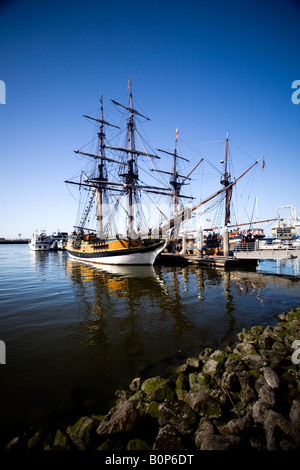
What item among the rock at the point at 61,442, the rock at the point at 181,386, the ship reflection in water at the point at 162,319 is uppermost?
the rock at the point at 61,442

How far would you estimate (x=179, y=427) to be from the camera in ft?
11.3

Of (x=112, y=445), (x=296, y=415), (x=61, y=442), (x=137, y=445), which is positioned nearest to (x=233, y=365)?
(x=296, y=415)

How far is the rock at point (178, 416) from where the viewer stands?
3.42 metres

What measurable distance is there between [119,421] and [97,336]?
4.22m

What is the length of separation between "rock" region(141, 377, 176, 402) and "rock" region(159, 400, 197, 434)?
39cm

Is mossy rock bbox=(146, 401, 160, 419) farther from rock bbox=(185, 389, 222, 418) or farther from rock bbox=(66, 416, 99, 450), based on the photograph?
rock bbox=(66, 416, 99, 450)

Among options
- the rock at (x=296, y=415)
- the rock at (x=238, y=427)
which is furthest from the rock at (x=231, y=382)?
the rock at (x=296, y=415)

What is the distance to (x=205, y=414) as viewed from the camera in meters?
3.64

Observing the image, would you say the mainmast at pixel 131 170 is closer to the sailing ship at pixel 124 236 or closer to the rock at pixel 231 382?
the sailing ship at pixel 124 236

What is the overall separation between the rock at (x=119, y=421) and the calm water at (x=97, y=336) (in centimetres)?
65

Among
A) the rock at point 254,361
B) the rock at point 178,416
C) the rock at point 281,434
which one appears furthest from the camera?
the rock at point 254,361

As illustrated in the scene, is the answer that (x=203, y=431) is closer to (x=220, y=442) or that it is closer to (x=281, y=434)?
(x=220, y=442)

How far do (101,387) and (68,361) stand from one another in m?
1.66

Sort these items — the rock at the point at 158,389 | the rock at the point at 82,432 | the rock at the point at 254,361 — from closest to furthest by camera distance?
the rock at the point at 82,432 → the rock at the point at 158,389 → the rock at the point at 254,361
